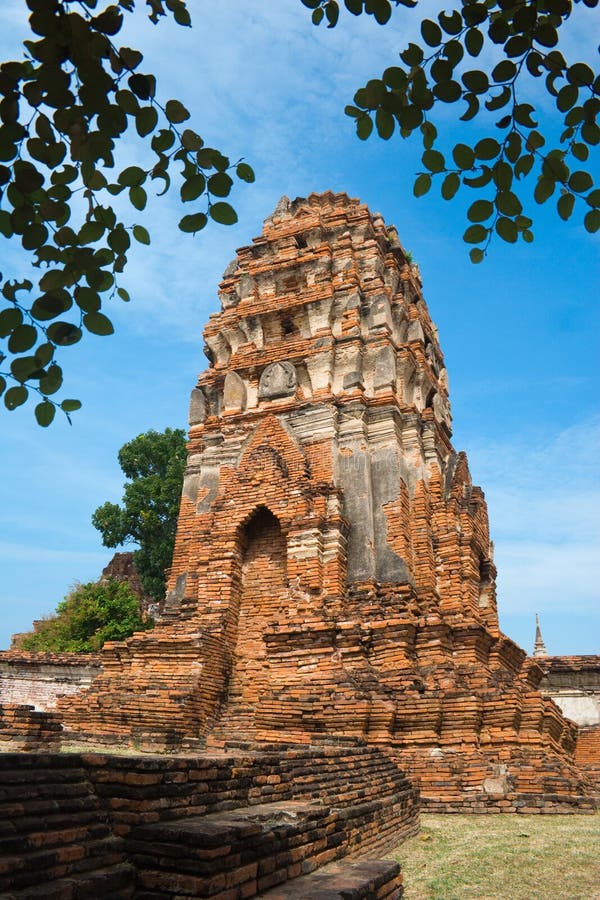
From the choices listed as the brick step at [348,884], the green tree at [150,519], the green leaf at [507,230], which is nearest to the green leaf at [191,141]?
the green leaf at [507,230]

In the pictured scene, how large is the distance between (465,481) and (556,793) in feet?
22.0

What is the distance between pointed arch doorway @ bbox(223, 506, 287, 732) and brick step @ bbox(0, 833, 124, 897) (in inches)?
300

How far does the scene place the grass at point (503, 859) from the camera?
206 inches

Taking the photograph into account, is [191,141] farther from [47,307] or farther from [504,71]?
[504,71]

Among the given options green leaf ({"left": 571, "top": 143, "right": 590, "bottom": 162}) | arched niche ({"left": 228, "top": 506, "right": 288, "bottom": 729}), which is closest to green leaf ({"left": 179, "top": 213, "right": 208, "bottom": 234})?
green leaf ({"left": 571, "top": 143, "right": 590, "bottom": 162})

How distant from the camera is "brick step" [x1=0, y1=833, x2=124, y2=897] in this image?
3.13 metres

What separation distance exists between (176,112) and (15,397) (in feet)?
5.48

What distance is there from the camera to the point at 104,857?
3688 millimetres

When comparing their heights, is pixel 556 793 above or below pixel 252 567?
below

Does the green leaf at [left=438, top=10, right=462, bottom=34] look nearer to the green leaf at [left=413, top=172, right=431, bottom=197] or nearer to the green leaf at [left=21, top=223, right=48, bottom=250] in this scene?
the green leaf at [left=413, top=172, right=431, bottom=197]

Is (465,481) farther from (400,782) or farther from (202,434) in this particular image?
(400,782)

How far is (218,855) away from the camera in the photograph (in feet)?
12.3

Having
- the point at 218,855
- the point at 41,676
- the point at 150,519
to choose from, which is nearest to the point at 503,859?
the point at 218,855

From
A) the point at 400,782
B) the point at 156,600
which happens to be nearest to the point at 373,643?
the point at 400,782
